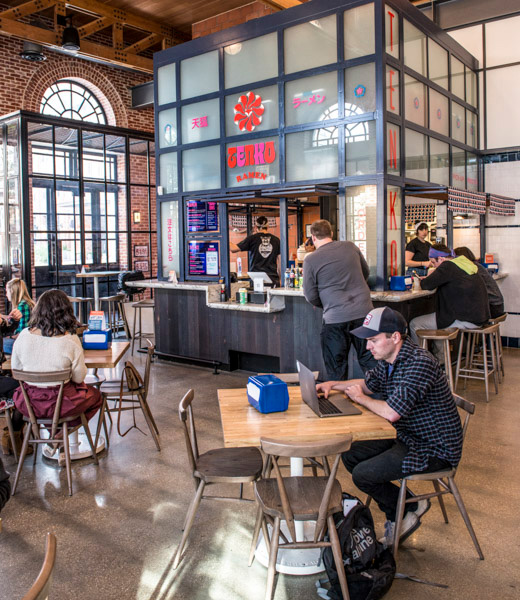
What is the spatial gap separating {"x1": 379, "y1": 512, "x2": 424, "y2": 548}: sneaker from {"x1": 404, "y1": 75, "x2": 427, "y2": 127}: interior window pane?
16.0ft

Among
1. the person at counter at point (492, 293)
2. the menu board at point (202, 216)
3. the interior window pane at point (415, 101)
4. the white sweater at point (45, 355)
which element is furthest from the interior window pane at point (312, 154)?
the white sweater at point (45, 355)

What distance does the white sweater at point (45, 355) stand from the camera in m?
3.92

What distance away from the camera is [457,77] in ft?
27.4

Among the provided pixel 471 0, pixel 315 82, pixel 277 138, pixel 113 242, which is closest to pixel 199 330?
pixel 277 138

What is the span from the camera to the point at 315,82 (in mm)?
6539

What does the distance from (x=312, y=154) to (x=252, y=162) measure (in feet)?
2.71

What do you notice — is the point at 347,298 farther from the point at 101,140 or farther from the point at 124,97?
the point at 124,97

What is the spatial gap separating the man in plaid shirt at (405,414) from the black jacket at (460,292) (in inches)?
133

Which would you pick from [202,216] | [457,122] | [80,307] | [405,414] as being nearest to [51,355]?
[405,414]

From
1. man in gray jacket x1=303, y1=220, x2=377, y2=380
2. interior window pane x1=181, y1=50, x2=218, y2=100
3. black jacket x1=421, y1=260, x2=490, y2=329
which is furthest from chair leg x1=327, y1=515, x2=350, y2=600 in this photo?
interior window pane x1=181, y1=50, x2=218, y2=100

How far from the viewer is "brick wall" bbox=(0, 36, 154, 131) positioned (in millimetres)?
10094

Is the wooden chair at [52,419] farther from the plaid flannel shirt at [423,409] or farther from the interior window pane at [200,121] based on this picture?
the interior window pane at [200,121]

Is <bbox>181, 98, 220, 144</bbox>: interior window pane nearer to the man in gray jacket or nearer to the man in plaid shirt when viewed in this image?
the man in gray jacket

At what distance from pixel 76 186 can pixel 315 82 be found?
574cm
